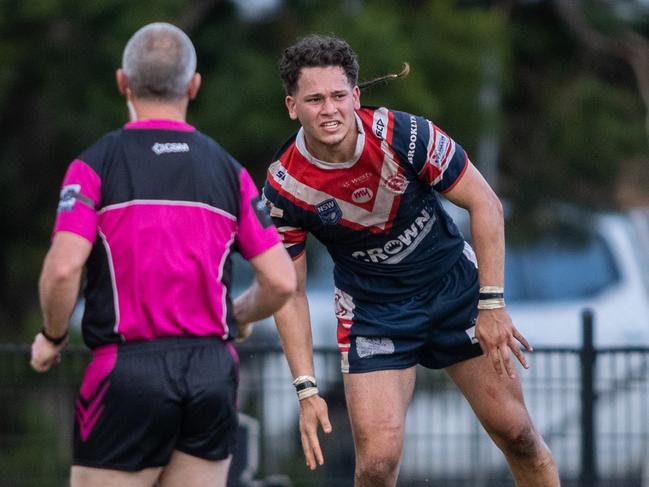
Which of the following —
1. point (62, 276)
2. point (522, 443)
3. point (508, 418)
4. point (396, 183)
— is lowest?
point (522, 443)

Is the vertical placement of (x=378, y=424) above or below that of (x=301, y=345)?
below

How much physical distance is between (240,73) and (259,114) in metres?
0.57

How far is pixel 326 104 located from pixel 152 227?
1.35 meters

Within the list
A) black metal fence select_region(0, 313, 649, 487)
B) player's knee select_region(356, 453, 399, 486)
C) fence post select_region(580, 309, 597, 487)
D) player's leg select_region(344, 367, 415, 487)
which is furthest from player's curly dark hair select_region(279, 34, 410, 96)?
fence post select_region(580, 309, 597, 487)

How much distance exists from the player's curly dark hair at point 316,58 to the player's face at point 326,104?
3cm

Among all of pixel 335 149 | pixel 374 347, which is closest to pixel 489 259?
pixel 374 347

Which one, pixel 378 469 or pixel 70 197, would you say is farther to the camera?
pixel 378 469

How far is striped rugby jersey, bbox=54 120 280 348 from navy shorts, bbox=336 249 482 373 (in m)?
1.46

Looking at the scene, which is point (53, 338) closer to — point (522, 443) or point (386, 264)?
point (386, 264)

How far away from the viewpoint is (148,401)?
4344 millimetres

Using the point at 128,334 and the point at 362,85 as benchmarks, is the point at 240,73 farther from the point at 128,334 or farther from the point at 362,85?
the point at 128,334

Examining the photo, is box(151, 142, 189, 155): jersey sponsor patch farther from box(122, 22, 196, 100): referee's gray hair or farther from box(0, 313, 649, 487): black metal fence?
box(0, 313, 649, 487): black metal fence

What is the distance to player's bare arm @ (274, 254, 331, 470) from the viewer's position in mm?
5520

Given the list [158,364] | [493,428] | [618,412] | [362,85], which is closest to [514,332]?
[493,428]
